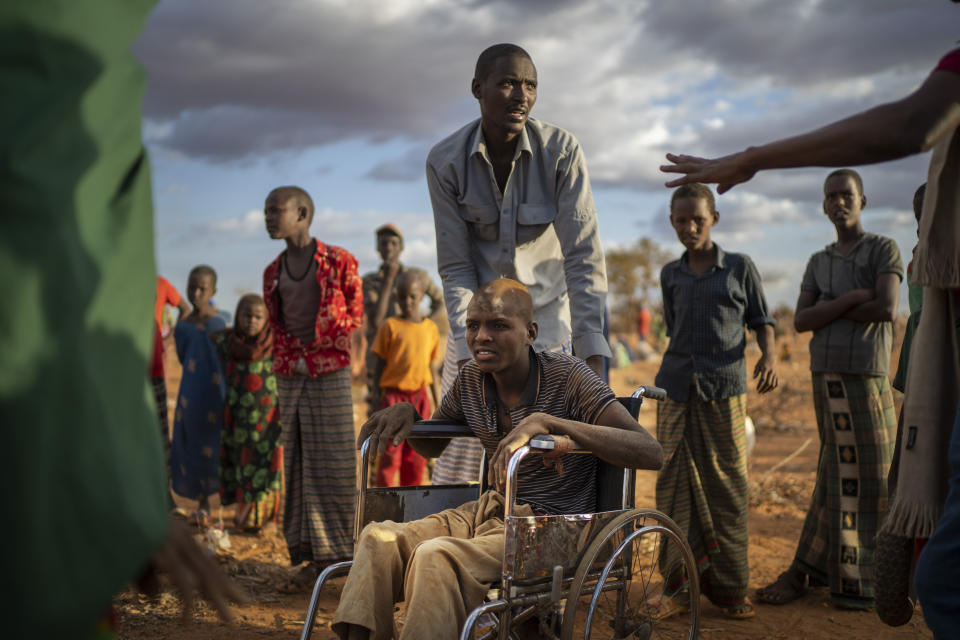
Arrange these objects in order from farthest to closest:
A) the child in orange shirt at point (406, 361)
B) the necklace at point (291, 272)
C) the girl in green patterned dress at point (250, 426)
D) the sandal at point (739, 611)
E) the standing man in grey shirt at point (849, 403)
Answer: the child in orange shirt at point (406, 361)
the girl in green patterned dress at point (250, 426)
the necklace at point (291, 272)
the standing man in grey shirt at point (849, 403)
the sandal at point (739, 611)

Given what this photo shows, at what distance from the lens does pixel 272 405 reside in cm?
639

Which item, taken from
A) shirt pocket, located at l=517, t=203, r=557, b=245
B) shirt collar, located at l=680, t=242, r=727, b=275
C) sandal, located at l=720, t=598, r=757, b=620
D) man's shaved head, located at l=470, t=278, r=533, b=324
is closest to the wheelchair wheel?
man's shaved head, located at l=470, t=278, r=533, b=324

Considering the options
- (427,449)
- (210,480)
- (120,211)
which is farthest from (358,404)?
(120,211)

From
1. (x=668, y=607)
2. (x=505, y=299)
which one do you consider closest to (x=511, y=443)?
(x=505, y=299)

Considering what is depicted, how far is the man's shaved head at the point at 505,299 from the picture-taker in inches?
117

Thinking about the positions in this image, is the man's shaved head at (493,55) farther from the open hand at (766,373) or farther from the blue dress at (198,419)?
the blue dress at (198,419)

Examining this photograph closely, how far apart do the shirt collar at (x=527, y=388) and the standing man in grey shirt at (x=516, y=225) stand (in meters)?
0.49

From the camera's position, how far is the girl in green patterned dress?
6277mm

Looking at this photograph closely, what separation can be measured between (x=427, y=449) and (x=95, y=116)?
2.41 metres

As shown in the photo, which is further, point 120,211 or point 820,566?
point 820,566

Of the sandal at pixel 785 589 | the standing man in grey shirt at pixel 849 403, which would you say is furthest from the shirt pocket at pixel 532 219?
the sandal at pixel 785 589

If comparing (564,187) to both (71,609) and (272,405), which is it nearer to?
(71,609)

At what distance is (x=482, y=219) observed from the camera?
12.4 feet

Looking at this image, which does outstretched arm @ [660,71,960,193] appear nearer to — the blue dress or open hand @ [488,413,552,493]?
open hand @ [488,413,552,493]
